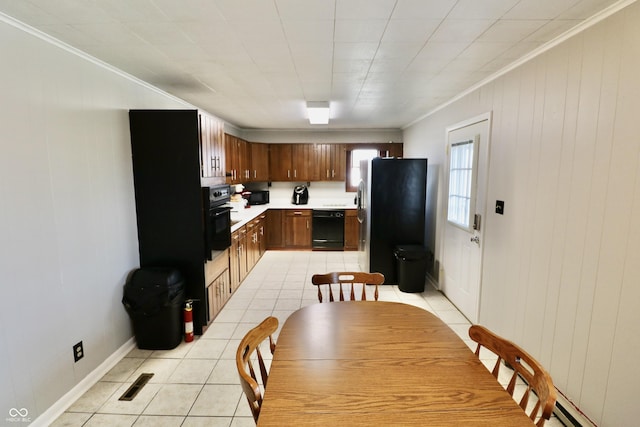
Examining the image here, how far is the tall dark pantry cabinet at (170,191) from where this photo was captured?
2730 millimetres

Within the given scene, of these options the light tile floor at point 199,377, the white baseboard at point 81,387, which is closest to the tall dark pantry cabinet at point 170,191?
the light tile floor at point 199,377

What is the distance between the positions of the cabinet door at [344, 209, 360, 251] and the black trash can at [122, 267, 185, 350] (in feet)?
12.5

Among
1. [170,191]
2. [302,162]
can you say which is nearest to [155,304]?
[170,191]

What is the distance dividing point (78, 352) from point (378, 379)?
7.28 ft

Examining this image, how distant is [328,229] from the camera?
6.11 m

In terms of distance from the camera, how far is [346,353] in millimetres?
1385

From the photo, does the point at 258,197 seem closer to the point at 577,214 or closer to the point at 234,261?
the point at 234,261

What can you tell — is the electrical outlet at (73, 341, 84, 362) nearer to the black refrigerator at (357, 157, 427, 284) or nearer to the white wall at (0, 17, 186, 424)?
the white wall at (0, 17, 186, 424)

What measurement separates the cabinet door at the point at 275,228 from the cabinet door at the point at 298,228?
10 cm

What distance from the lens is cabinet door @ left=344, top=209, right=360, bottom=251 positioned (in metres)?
6.08

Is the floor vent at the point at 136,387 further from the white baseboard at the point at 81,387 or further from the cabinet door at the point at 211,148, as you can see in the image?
the cabinet door at the point at 211,148

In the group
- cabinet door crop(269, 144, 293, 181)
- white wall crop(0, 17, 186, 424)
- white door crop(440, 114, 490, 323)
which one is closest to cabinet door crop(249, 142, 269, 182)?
cabinet door crop(269, 144, 293, 181)

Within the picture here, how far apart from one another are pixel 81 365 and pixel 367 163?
3.74m

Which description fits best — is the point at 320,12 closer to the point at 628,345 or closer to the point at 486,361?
the point at 628,345
